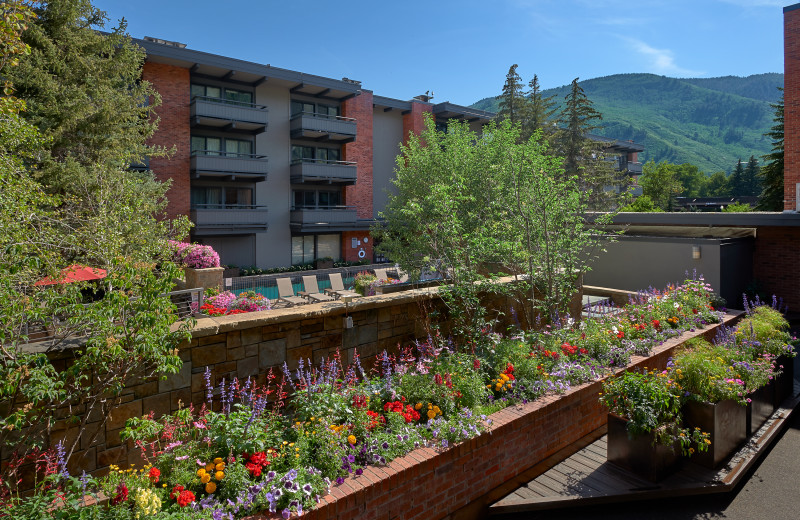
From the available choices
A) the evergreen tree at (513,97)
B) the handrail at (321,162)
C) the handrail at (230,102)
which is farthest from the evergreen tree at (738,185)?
the handrail at (230,102)

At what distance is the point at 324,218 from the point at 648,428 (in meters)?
27.3

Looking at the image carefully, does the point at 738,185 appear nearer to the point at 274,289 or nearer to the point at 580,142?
the point at 580,142

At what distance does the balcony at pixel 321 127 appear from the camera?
2986cm

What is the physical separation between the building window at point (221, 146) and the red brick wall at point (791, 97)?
25785mm

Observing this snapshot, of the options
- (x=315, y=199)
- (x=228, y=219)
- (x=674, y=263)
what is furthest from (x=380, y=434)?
(x=315, y=199)

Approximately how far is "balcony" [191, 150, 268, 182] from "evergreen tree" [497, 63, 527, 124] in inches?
786

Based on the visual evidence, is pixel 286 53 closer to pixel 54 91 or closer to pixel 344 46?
pixel 344 46

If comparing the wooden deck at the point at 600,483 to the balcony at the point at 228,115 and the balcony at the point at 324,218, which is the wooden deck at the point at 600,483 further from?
the balcony at the point at 324,218

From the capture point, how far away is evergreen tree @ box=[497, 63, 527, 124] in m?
38.4

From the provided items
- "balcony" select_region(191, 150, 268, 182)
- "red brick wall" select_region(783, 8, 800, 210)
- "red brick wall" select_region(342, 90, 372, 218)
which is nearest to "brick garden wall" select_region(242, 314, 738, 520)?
"red brick wall" select_region(783, 8, 800, 210)

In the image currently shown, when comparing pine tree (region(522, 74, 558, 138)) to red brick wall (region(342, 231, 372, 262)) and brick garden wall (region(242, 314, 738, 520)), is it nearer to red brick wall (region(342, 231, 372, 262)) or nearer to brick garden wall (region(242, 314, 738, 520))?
red brick wall (region(342, 231, 372, 262))

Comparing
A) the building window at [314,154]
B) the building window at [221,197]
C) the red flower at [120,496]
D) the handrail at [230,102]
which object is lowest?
the red flower at [120,496]

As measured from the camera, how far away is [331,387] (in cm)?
484

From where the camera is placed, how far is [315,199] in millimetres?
31984
